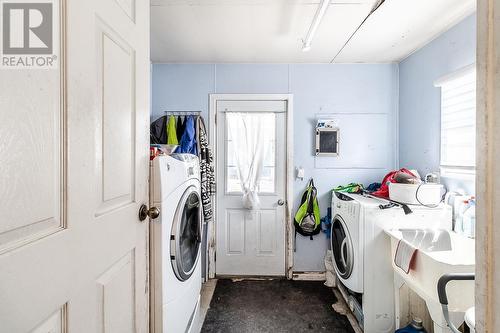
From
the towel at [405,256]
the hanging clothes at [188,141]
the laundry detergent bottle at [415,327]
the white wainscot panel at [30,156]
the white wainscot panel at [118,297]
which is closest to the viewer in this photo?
the white wainscot panel at [30,156]

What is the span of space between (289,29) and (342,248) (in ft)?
6.28

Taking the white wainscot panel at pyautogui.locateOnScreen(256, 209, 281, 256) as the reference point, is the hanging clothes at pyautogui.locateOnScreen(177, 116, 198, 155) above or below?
above

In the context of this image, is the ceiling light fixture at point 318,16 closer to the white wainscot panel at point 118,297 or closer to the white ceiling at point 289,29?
the white ceiling at point 289,29

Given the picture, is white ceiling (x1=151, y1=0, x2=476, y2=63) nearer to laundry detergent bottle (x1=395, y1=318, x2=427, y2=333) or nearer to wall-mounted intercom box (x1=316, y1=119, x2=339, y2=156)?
wall-mounted intercom box (x1=316, y1=119, x2=339, y2=156)

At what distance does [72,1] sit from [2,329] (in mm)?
729

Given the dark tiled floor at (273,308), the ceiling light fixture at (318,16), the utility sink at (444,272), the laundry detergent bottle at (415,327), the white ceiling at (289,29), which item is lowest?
the dark tiled floor at (273,308)

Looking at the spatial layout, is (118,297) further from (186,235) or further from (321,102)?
(321,102)

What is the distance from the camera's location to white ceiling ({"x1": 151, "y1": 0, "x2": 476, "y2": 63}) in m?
1.71

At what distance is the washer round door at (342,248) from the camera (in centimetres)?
195

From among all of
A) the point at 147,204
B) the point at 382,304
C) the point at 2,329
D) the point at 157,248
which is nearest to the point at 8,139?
the point at 2,329

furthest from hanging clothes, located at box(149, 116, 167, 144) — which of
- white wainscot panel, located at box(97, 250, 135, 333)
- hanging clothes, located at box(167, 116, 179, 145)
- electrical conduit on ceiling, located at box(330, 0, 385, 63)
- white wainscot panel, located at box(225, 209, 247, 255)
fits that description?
electrical conduit on ceiling, located at box(330, 0, 385, 63)

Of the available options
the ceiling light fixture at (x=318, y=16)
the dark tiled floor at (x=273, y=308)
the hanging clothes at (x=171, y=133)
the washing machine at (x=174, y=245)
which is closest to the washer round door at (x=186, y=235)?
the washing machine at (x=174, y=245)

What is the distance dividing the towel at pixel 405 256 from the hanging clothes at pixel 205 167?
5.14 ft

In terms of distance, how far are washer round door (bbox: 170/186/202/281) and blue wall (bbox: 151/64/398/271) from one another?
1.37 meters
